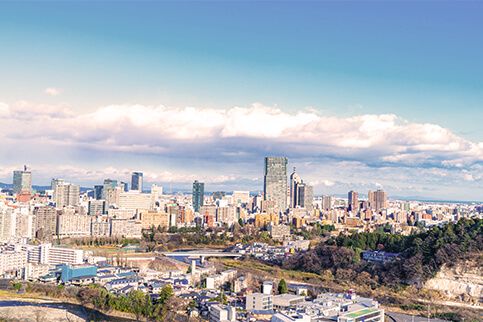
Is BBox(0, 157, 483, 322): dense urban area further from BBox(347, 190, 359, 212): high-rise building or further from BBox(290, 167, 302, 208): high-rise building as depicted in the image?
BBox(290, 167, 302, 208): high-rise building

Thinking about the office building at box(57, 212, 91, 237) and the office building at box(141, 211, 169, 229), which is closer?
the office building at box(57, 212, 91, 237)

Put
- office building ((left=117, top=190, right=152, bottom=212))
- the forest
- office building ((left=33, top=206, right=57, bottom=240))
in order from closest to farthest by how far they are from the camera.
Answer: the forest
office building ((left=33, top=206, right=57, bottom=240))
office building ((left=117, top=190, right=152, bottom=212))

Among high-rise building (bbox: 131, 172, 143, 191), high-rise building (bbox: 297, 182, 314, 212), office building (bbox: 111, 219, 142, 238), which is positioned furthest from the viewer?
high-rise building (bbox: 131, 172, 143, 191)

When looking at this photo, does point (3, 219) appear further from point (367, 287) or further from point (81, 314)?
point (367, 287)

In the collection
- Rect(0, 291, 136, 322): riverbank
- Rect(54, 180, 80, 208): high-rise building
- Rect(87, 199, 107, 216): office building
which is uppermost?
Rect(54, 180, 80, 208): high-rise building

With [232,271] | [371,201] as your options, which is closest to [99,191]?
[371,201]

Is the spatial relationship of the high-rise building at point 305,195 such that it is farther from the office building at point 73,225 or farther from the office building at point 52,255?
the office building at point 52,255

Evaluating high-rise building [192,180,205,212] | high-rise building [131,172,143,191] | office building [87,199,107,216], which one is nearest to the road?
office building [87,199,107,216]

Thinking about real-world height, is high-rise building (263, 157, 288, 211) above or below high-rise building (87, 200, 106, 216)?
above

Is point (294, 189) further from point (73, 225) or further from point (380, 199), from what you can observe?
point (73, 225)
